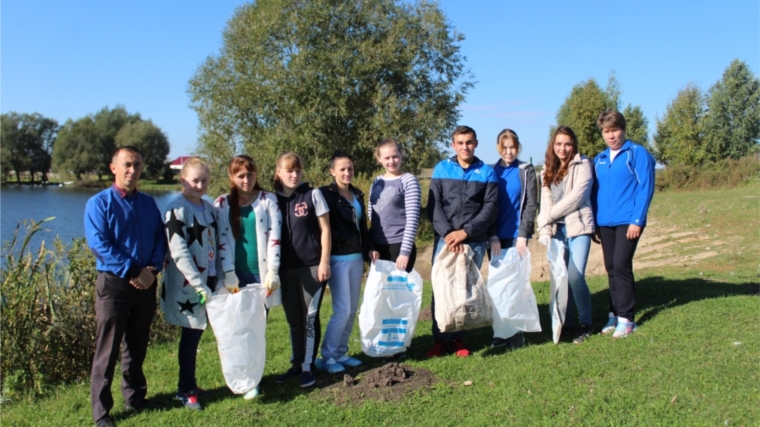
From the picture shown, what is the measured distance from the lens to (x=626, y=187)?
191 inches

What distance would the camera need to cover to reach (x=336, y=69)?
A: 21719mm

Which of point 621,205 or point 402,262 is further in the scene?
point 621,205

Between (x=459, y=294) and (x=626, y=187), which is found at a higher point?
(x=626, y=187)

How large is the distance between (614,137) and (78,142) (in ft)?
168

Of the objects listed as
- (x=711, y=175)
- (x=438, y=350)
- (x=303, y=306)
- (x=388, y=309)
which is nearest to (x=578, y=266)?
(x=438, y=350)

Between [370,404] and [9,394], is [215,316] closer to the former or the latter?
[370,404]

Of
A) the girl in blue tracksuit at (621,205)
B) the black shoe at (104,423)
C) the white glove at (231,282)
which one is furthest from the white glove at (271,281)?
the girl in blue tracksuit at (621,205)

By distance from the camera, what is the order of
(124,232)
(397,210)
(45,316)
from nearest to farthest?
(124,232) → (397,210) → (45,316)

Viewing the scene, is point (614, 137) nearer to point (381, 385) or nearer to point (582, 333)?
point (582, 333)

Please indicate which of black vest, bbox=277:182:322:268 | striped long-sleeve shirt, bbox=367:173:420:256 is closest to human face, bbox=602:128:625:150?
striped long-sleeve shirt, bbox=367:173:420:256

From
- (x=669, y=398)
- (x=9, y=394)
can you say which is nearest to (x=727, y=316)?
(x=669, y=398)

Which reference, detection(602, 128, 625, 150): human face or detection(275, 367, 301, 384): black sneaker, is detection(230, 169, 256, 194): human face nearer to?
detection(275, 367, 301, 384): black sneaker

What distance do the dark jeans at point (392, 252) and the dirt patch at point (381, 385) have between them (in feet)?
2.73

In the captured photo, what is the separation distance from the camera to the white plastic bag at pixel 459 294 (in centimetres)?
456
